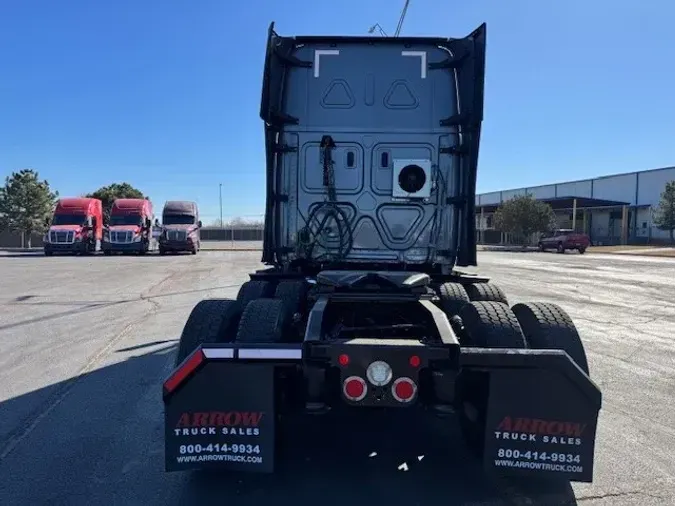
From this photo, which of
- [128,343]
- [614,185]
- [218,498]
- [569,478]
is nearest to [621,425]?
[569,478]

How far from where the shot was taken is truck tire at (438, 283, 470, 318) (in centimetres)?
442

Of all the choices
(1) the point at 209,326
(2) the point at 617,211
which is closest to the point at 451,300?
(1) the point at 209,326

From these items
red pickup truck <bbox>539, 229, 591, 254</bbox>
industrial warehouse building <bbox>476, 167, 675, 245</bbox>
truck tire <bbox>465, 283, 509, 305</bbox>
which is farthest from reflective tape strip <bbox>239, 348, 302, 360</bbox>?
industrial warehouse building <bbox>476, 167, 675, 245</bbox>

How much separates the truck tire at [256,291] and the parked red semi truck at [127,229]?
100 ft

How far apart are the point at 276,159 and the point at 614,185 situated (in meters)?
73.0

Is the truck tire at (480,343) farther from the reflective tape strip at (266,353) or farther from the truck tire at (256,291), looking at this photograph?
the truck tire at (256,291)

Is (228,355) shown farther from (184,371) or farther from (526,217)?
(526,217)

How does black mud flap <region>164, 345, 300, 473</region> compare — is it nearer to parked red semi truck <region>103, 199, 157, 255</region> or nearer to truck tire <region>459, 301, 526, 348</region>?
truck tire <region>459, 301, 526, 348</region>

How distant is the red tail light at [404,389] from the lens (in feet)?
9.51

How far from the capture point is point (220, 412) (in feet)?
10.1

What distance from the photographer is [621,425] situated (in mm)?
4617

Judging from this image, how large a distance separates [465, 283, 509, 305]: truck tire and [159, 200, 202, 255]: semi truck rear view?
30810mm

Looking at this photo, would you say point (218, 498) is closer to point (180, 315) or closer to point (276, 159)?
point (276, 159)

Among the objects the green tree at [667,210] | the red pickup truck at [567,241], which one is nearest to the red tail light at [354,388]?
the red pickup truck at [567,241]
